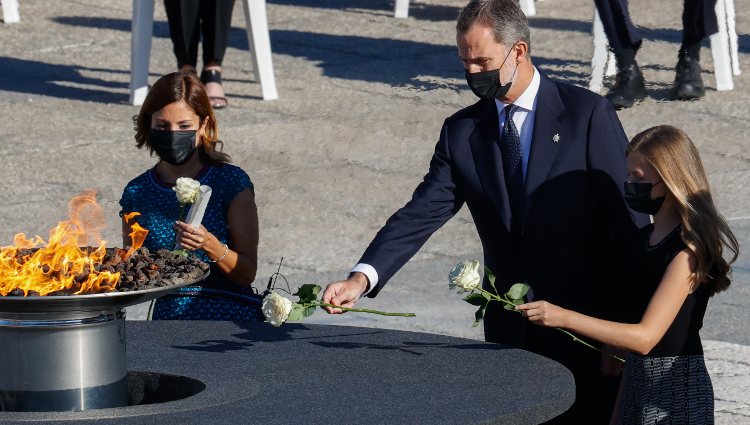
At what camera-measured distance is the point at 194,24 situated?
999 cm

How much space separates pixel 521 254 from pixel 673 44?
7.72 m

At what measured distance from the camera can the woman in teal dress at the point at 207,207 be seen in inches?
204

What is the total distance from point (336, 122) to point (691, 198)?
20.6 ft

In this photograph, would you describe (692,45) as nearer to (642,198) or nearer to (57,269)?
(642,198)

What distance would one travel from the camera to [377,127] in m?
10.2

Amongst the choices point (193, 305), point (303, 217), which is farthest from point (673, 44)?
point (193, 305)

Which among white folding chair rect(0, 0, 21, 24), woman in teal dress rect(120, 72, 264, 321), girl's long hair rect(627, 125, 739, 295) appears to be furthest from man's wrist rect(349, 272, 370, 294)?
white folding chair rect(0, 0, 21, 24)

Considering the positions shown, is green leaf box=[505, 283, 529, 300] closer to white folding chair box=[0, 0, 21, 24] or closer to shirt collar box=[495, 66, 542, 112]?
shirt collar box=[495, 66, 542, 112]

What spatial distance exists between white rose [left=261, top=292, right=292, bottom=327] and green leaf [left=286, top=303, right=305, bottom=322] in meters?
0.04

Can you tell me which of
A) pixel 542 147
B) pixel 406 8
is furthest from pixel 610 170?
pixel 406 8

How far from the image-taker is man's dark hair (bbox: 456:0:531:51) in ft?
14.5

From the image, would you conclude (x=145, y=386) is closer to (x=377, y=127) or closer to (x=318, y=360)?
(x=318, y=360)

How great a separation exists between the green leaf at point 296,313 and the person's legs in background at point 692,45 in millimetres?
6347

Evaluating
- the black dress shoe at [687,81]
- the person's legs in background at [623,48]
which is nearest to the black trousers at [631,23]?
the person's legs in background at [623,48]
